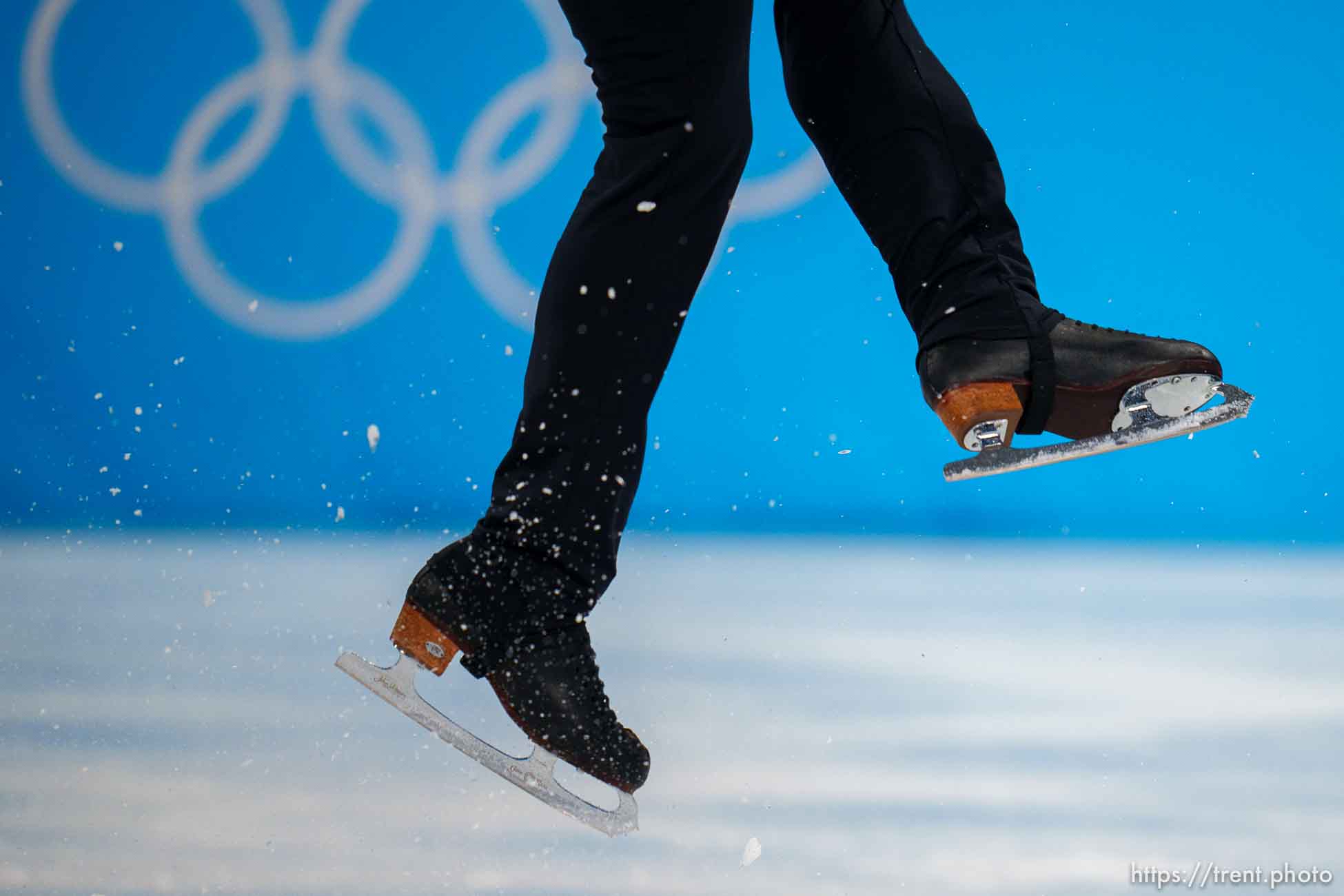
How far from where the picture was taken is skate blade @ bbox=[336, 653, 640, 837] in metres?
1.05

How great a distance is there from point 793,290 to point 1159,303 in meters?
0.85

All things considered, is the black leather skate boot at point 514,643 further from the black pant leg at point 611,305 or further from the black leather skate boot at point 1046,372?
the black leather skate boot at point 1046,372

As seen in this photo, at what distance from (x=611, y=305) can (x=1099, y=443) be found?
410mm

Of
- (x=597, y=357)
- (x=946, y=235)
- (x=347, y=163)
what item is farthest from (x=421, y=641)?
(x=347, y=163)

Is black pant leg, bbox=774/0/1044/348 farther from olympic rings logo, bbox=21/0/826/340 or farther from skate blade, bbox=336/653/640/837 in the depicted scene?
olympic rings logo, bbox=21/0/826/340

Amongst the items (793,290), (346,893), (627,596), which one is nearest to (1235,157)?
(793,290)

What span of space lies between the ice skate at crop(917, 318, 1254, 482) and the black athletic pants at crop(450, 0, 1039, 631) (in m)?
0.03

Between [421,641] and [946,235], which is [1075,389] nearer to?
[946,235]

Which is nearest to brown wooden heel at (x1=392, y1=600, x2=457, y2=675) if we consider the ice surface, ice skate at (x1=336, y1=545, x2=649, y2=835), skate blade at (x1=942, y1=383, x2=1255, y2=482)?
ice skate at (x1=336, y1=545, x2=649, y2=835)

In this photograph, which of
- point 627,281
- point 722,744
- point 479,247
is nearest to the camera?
point 627,281

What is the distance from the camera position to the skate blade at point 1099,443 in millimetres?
1048

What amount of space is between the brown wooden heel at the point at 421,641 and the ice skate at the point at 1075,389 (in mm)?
431

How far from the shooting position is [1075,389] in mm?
1070

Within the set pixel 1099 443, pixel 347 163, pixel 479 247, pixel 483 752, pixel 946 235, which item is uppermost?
pixel 347 163
